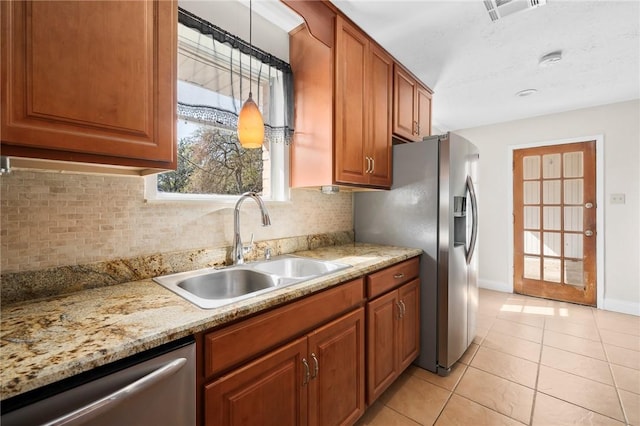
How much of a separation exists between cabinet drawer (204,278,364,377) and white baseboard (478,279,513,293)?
3.51 metres

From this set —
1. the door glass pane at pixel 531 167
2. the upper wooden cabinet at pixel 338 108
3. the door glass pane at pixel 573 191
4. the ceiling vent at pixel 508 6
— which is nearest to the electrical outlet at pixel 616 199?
the door glass pane at pixel 573 191

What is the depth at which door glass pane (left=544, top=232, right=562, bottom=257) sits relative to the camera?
355 cm

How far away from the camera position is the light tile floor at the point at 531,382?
1.63 m

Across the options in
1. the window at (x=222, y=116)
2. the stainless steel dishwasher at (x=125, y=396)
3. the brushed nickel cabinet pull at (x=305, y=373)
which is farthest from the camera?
the window at (x=222, y=116)

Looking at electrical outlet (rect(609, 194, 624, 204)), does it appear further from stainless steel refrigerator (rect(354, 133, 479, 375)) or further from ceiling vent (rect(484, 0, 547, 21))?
ceiling vent (rect(484, 0, 547, 21))

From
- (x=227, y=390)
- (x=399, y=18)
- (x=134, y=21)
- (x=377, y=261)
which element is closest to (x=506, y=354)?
(x=377, y=261)

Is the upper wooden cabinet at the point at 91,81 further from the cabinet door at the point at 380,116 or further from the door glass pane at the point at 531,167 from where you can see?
the door glass pane at the point at 531,167

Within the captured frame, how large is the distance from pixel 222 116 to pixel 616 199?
4226 mm

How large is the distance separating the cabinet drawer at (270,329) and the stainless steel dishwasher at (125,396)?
83 millimetres

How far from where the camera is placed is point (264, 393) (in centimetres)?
102

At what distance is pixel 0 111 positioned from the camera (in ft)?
2.36

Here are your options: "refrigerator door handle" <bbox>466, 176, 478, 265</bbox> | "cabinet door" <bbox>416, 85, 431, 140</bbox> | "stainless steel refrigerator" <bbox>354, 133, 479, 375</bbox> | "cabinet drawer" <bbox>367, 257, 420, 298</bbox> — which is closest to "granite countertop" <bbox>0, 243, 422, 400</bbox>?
"cabinet drawer" <bbox>367, 257, 420, 298</bbox>

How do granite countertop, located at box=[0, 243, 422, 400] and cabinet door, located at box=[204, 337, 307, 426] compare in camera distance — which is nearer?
granite countertop, located at box=[0, 243, 422, 400]

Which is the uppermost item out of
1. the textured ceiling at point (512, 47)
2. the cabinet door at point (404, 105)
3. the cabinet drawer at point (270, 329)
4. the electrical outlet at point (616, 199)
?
the textured ceiling at point (512, 47)
